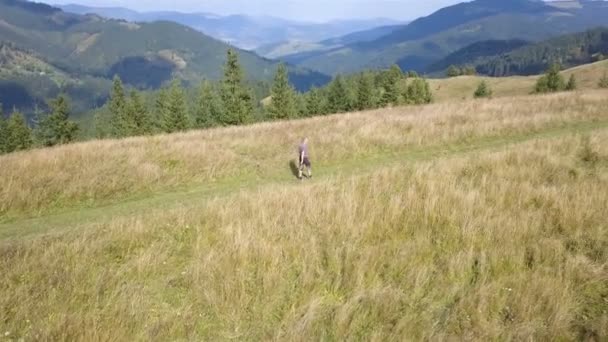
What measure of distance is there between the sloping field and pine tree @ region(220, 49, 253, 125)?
3287cm

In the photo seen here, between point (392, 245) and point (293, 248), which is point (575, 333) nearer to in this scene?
point (392, 245)

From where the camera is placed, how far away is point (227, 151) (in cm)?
1656

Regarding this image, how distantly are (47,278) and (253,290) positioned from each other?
2.87m

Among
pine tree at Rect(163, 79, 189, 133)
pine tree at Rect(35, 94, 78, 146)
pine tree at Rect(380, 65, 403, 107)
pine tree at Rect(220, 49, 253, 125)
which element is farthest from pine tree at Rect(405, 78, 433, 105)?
pine tree at Rect(35, 94, 78, 146)

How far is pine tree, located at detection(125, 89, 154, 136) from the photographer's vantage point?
2574 inches

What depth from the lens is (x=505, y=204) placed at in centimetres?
811

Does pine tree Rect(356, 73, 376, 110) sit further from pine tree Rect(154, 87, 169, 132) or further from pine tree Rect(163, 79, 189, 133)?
pine tree Rect(154, 87, 169, 132)

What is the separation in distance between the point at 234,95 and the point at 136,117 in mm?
29814

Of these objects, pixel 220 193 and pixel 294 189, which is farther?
pixel 220 193

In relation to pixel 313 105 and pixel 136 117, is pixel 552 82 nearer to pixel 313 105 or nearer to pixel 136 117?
pixel 313 105

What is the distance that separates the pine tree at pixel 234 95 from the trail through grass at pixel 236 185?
29.7 meters

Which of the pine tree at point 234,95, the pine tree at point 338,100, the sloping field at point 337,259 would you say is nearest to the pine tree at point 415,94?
the pine tree at point 338,100

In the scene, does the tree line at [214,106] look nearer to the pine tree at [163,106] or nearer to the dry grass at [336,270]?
the pine tree at [163,106]

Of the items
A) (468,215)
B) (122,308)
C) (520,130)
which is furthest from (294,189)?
(520,130)
